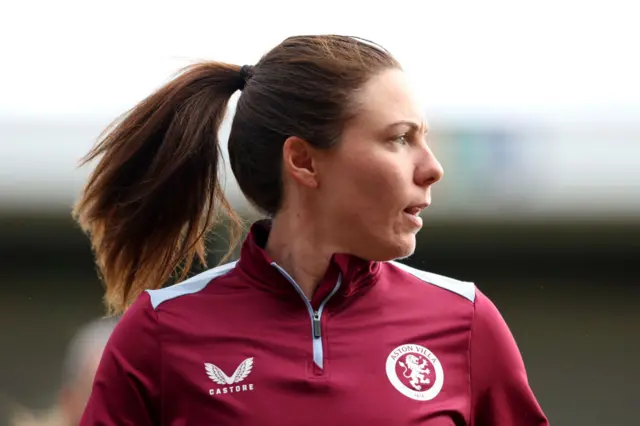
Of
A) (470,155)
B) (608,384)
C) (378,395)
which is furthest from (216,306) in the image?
(608,384)

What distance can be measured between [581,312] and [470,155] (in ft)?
5.24

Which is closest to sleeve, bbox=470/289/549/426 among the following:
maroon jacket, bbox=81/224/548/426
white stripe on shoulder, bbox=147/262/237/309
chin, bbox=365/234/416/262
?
maroon jacket, bbox=81/224/548/426

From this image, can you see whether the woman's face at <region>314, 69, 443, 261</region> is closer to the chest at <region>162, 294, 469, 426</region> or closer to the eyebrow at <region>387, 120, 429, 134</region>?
the eyebrow at <region>387, 120, 429, 134</region>

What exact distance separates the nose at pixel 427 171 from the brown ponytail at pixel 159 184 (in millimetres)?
504

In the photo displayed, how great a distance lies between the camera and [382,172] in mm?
2141

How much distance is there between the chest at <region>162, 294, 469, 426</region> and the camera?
2.11 metres

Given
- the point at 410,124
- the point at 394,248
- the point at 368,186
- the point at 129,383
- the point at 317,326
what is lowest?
the point at 129,383

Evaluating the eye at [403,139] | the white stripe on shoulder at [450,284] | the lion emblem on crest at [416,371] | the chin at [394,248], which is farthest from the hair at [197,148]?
the lion emblem on crest at [416,371]

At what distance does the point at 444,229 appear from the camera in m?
9.73

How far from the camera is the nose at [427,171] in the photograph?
215cm

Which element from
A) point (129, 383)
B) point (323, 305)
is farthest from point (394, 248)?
point (129, 383)

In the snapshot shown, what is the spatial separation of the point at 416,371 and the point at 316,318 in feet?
0.68

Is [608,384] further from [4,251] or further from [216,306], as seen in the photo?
[216,306]

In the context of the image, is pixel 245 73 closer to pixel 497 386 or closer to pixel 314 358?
pixel 314 358
